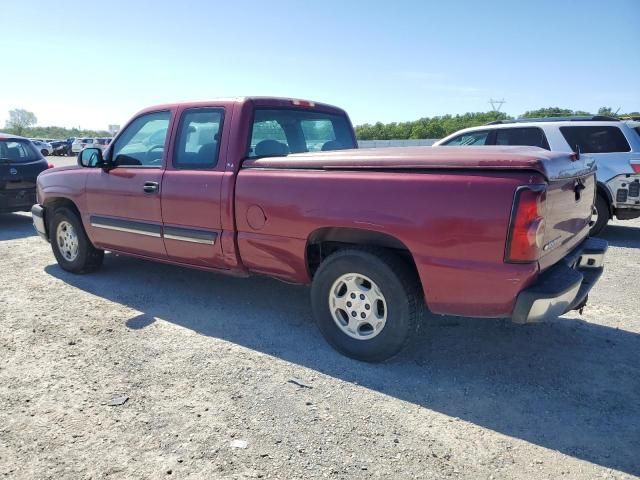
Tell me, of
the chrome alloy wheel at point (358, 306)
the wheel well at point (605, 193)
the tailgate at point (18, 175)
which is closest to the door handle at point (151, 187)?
the chrome alloy wheel at point (358, 306)

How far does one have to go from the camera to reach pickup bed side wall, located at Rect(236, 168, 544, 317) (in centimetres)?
276

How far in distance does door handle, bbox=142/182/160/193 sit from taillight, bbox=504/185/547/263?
3047 mm

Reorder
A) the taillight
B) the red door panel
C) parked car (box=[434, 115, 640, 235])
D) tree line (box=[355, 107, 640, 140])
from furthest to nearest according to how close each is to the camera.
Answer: tree line (box=[355, 107, 640, 140]) < parked car (box=[434, 115, 640, 235]) < the red door panel < the taillight

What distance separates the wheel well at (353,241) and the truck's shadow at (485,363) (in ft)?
2.16

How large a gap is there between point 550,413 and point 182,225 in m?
3.12

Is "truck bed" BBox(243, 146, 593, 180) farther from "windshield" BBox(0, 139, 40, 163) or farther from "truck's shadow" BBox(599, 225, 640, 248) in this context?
"windshield" BBox(0, 139, 40, 163)

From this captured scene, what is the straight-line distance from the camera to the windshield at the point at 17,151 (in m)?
8.74

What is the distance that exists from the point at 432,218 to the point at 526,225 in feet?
1.71

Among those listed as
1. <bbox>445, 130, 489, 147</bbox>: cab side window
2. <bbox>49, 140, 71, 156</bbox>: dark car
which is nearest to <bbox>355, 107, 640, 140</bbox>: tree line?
<bbox>49, 140, 71, 156</bbox>: dark car

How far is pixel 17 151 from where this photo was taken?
8.95 metres

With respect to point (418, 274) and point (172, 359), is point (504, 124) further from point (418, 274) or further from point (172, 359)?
point (172, 359)

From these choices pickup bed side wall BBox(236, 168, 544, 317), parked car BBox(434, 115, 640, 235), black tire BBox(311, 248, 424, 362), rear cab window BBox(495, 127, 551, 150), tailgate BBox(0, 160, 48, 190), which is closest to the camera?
pickup bed side wall BBox(236, 168, 544, 317)

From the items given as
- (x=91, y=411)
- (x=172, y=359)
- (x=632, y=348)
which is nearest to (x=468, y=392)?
(x=632, y=348)

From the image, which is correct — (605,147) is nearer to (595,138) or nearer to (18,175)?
(595,138)
